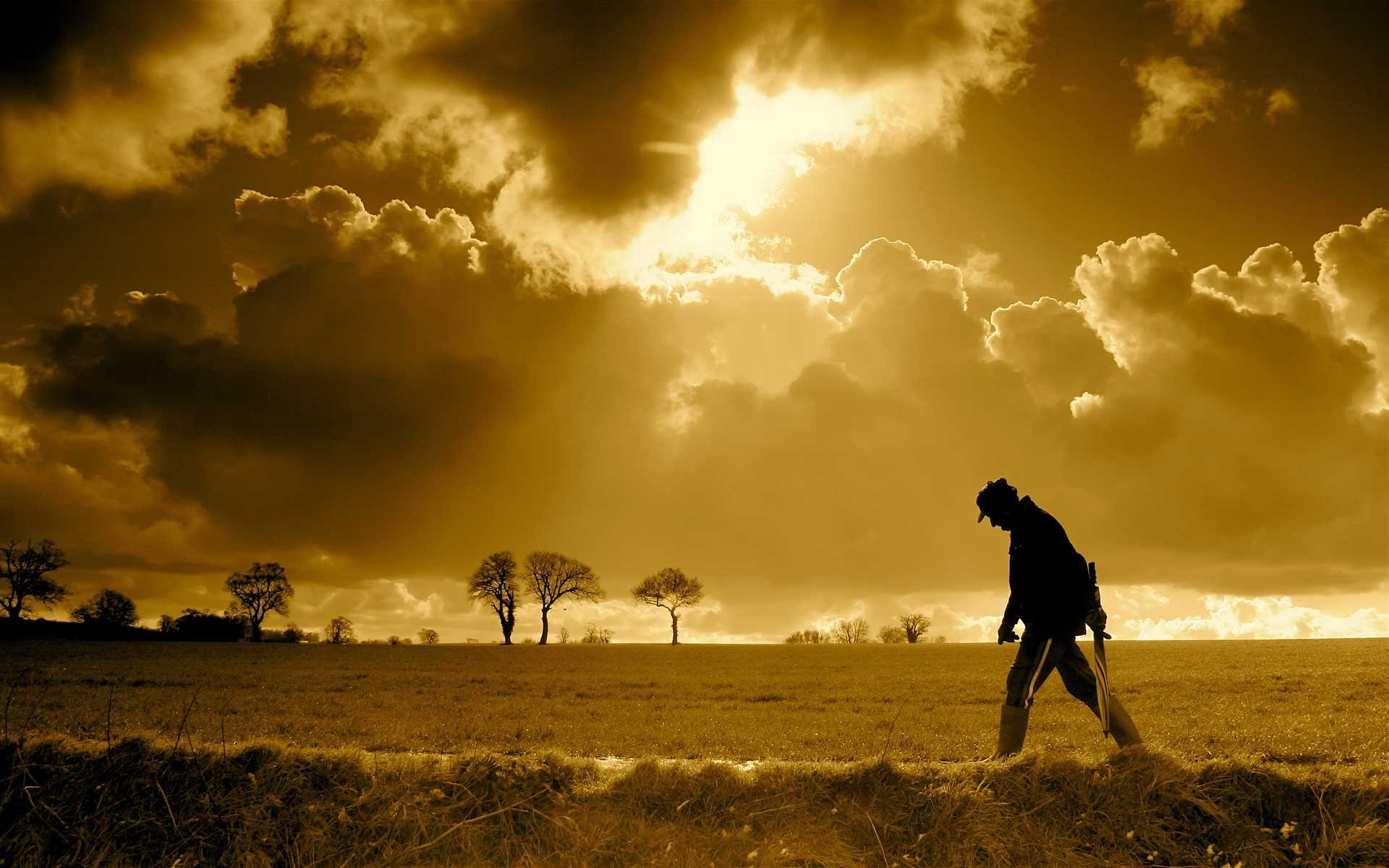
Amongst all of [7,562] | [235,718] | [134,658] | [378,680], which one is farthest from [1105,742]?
[7,562]

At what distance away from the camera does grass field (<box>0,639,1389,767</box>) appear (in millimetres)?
11422

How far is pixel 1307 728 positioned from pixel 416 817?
15697 millimetres

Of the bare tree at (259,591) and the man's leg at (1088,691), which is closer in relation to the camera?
the man's leg at (1088,691)

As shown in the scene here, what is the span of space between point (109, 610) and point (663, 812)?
93948 mm

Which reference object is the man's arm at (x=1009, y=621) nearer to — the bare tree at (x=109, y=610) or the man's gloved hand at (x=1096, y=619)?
the man's gloved hand at (x=1096, y=619)

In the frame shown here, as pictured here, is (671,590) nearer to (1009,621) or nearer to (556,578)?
(556,578)

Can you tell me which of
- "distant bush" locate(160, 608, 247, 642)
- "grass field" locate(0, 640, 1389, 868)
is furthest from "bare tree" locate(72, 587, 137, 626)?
"grass field" locate(0, 640, 1389, 868)

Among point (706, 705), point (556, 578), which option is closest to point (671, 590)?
point (556, 578)

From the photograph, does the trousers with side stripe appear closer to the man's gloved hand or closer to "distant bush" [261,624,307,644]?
the man's gloved hand

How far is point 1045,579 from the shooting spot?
254 inches

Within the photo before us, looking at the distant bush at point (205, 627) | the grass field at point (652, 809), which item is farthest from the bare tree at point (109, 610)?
the grass field at point (652, 809)

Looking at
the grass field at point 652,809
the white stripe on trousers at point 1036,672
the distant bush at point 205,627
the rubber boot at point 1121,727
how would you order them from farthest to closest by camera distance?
the distant bush at point 205,627
the white stripe on trousers at point 1036,672
the rubber boot at point 1121,727
the grass field at point 652,809

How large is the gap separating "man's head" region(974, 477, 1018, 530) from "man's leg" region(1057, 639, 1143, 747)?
115 cm

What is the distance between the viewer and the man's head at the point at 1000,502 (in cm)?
679
